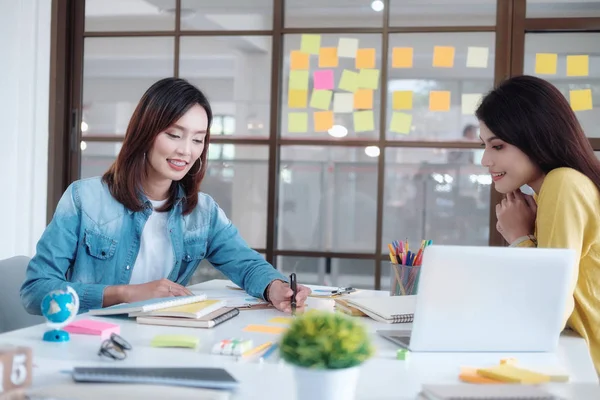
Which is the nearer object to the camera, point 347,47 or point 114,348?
point 114,348

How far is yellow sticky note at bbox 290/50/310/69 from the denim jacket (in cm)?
117

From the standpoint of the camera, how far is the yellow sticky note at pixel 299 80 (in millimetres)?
3062

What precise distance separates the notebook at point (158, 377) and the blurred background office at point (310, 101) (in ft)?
6.87

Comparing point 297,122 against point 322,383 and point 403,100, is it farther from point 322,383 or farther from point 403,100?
point 322,383

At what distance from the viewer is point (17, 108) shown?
3041 millimetres

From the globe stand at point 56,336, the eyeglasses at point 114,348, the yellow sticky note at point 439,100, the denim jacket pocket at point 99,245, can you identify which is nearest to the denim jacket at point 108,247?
the denim jacket pocket at point 99,245

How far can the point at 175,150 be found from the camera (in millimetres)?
1931

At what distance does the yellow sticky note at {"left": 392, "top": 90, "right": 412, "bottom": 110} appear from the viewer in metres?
3.00

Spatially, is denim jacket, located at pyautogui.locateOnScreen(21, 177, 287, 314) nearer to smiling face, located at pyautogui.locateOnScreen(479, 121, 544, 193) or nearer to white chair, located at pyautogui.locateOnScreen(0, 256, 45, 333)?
white chair, located at pyautogui.locateOnScreen(0, 256, 45, 333)

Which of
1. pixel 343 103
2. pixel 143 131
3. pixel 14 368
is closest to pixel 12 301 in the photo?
pixel 143 131

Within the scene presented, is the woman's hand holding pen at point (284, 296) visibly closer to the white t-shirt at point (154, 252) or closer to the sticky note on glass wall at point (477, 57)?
the white t-shirt at point (154, 252)

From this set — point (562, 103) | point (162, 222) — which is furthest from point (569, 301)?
point (162, 222)

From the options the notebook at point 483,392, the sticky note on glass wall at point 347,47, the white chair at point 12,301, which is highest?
the sticky note on glass wall at point 347,47

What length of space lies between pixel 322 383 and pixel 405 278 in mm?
1007
